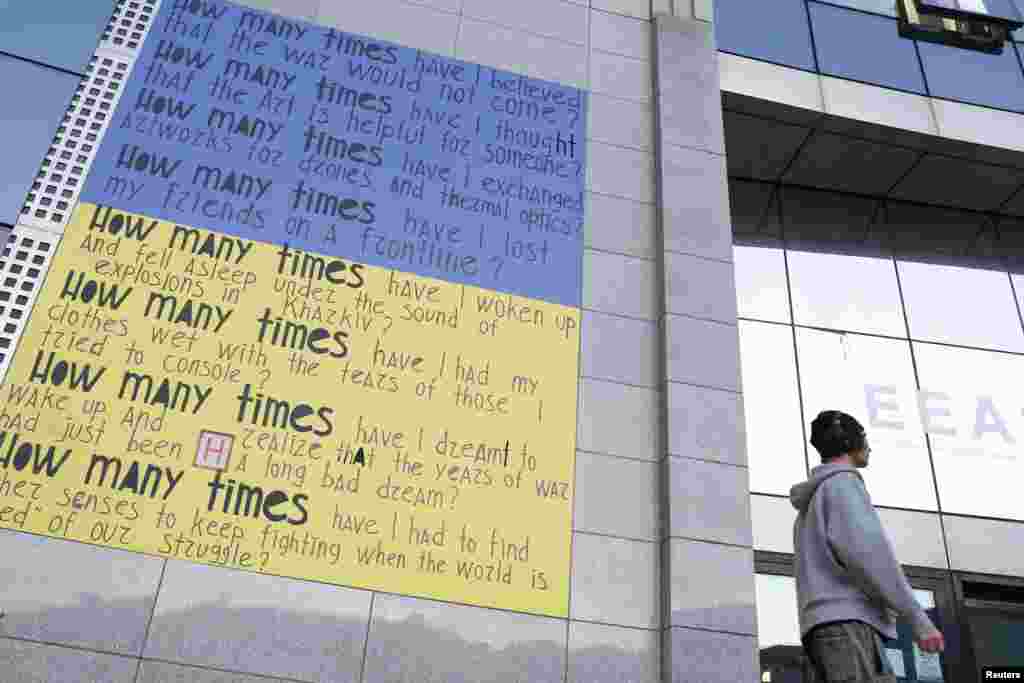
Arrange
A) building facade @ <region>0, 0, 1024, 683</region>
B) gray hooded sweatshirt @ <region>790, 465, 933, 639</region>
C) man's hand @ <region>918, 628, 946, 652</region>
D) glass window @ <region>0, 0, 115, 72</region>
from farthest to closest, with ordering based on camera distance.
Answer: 1. glass window @ <region>0, 0, 115, 72</region>
2. building facade @ <region>0, 0, 1024, 683</region>
3. gray hooded sweatshirt @ <region>790, 465, 933, 639</region>
4. man's hand @ <region>918, 628, 946, 652</region>

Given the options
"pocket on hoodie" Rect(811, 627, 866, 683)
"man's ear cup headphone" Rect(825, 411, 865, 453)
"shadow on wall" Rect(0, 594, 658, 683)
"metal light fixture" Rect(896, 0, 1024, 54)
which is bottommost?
"pocket on hoodie" Rect(811, 627, 866, 683)

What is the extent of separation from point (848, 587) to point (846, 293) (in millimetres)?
6973

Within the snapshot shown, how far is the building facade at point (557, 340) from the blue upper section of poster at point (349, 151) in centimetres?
4

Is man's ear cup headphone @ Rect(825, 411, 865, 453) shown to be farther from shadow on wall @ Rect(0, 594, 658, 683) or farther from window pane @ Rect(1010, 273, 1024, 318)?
window pane @ Rect(1010, 273, 1024, 318)

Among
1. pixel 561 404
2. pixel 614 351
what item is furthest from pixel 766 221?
pixel 561 404

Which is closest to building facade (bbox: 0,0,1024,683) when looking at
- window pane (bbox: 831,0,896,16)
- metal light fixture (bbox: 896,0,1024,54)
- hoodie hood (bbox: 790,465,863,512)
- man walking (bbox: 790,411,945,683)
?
window pane (bbox: 831,0,896,16)

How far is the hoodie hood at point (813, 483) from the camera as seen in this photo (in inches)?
182

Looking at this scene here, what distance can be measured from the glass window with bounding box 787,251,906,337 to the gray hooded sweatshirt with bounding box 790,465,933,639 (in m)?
6.09

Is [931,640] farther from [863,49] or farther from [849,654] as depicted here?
[863,49]

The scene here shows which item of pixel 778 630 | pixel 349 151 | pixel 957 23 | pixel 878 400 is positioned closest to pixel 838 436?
pixel 778 630

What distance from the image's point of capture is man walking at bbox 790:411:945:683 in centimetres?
411

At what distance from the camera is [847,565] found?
429 centimetres

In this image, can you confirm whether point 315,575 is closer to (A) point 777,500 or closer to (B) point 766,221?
(A) point 777,500

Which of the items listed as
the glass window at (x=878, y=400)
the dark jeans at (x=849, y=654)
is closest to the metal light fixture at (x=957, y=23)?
the glass window at (x=878, y=400)
